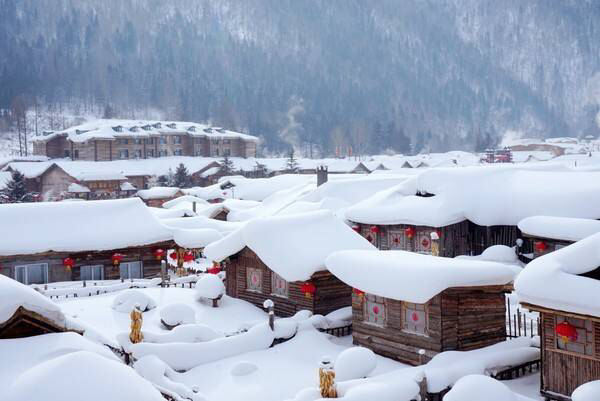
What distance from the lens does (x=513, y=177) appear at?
32125 mm

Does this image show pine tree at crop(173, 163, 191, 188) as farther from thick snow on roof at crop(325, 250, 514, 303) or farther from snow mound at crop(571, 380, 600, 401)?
snow mound at crop(571, 380, 600, 401)

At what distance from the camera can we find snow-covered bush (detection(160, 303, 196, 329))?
2245 centimetres

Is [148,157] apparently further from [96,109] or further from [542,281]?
[542,281]

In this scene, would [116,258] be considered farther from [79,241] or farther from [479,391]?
[479,391]

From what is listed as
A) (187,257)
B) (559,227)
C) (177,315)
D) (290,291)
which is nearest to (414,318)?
(290,291)

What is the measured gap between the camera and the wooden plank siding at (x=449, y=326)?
18297 millimetres

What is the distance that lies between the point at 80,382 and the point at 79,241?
2300 cm

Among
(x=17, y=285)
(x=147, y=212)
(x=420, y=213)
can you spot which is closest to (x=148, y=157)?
(x=147, y=212)

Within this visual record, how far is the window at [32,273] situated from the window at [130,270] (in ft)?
12.3

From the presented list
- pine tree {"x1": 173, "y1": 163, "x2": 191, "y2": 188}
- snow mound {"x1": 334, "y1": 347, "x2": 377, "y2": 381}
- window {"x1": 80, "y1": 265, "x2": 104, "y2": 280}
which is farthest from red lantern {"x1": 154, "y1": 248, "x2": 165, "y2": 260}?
pine tree {"x1": 173, "y1": 163, "x2": 191, "y2": 188}

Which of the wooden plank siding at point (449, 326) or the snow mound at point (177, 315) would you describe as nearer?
the wooden plank siding at point (449, 326)

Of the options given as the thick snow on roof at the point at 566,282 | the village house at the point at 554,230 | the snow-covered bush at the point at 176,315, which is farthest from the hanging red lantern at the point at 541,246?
the snow-covered bush at the point at 176,315

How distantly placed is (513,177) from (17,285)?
26831 mm

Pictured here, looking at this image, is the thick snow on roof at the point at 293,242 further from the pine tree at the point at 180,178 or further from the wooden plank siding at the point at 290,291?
the pine tree at the point at 180,178
